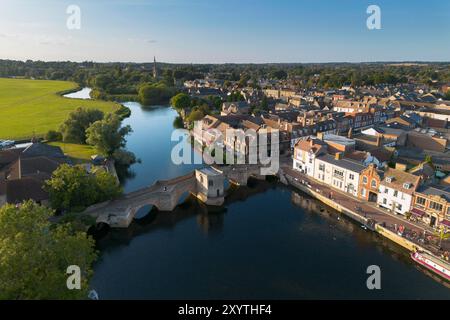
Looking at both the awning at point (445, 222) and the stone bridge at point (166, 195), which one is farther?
the stone bridge at point (166, 195)

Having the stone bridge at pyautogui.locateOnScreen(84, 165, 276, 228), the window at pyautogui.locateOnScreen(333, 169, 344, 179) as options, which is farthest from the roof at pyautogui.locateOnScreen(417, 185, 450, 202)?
the stone bridge at pyautogui.locateOnScreen(84, 165, 276, 228)

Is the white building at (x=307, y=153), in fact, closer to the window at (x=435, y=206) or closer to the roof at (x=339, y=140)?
the roof at (x=339, y=140)

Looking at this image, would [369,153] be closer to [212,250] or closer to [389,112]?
[212,250]

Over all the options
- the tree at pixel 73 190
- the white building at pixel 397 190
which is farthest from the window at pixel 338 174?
the tree at pixel 73 190

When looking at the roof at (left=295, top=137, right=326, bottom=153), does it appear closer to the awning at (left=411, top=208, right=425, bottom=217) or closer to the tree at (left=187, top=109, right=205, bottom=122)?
the awning at (left=411, top=208, right=425, bottom=217)

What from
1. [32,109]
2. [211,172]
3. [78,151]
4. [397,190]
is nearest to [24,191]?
[211,172]

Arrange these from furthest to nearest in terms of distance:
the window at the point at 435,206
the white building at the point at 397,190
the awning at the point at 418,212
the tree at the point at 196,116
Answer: the tree at the point at 196,116, the white building at the point at 397,190, the awning at the point at 418,212, the window at the point at 435,206

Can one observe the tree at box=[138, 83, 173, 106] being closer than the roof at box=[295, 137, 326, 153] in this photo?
No
